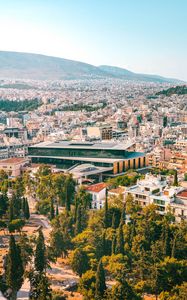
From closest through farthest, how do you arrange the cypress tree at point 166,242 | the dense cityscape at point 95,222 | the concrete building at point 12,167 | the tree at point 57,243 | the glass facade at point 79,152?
the dense cityscape at point 95,222
the cypress tree at point 166,242
the tree at point 57,243
the glass facade at point 79,152
the concrete building at point 12,167

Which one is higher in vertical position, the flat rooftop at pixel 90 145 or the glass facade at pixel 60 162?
the flat rooftop at pixel 90 145

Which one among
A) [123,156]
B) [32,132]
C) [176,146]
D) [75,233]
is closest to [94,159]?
[123,156]

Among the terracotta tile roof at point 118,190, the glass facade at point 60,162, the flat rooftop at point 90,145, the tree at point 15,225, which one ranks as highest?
the flat rooftop at point 90,145

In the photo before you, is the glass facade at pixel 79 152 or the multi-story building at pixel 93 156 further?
the glass facade at pixel 79 152

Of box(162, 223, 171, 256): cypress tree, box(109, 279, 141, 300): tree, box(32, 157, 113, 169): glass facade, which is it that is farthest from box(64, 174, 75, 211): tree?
box(109, 279, 141, 300): tree

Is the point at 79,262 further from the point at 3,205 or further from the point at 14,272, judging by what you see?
the point at 3,205

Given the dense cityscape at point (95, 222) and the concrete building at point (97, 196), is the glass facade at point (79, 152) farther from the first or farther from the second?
the concrete building at point (97, 196)

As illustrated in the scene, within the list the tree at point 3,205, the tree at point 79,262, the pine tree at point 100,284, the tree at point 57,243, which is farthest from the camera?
the tree at point 3,205

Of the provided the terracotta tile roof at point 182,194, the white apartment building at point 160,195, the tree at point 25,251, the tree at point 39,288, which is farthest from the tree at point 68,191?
the tree at point 39,288
